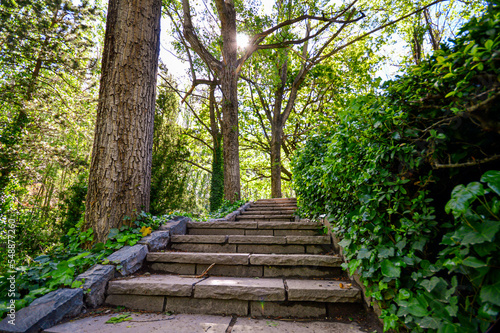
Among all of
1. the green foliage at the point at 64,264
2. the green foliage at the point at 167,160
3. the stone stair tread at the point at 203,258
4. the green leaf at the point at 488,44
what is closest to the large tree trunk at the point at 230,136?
the green foliage at the point at 167,160

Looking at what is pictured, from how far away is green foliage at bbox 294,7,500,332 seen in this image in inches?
40.9

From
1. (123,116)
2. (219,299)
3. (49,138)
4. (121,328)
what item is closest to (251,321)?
(219,299)

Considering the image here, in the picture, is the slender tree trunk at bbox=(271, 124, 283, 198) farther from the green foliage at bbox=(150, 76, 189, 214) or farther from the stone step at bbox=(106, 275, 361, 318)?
the stone step at bbox=(106, 275, 361, 318)

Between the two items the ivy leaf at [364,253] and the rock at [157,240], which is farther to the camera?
the rock at [157,240]

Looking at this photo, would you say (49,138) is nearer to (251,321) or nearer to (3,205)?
(3,205)

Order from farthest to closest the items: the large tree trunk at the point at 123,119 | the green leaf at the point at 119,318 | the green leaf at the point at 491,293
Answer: the large tree trunk at the point at 123,119
the green leaf at the point at 119,318
the green leaf at the point at 491,293

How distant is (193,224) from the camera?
3.84 m

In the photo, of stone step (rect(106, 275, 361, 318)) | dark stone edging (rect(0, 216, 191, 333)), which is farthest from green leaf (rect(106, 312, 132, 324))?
dark stone edging (rect(0, 216, 191, 333))

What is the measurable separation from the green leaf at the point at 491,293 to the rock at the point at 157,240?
9.77 feet

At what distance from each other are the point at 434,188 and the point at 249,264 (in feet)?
6.14

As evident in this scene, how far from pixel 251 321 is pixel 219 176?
9368mm

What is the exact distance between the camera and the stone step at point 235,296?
1912 millimetres

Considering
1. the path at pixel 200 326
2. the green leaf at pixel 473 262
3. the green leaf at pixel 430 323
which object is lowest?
the path at pixel 200 326

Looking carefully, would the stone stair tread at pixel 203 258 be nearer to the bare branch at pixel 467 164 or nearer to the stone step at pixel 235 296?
the stone step at pixel 235 296
